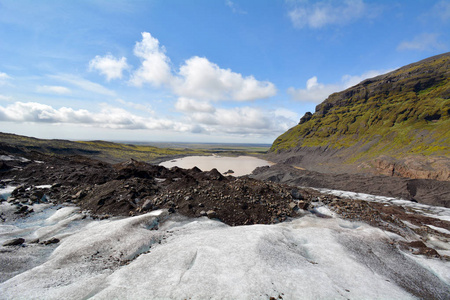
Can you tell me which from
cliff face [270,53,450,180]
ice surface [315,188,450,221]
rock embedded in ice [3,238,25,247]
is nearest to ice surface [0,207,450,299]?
rock embedded in ice [3,238,25,247]

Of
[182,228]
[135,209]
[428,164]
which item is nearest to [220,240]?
[182,228]

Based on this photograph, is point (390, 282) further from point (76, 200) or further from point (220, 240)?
point (76, 200)

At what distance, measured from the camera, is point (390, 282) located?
7855 mm

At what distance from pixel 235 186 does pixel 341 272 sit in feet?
32.8

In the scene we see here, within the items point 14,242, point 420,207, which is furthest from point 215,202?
point 420,207

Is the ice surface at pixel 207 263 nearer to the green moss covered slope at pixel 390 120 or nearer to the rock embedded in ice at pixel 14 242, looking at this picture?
the rock embedded in ice at pixel 14 242

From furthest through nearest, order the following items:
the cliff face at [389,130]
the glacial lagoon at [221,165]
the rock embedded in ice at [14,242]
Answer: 1. the glacial lagoon at [221,165]
2. the cliff face at [389,130]
3. the rock embedded in ice at [14,242]

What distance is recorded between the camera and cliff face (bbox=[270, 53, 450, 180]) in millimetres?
46125

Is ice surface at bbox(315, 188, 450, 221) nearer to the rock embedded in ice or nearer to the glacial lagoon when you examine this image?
the rock embedded in ice

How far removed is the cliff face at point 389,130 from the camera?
46.1 metres

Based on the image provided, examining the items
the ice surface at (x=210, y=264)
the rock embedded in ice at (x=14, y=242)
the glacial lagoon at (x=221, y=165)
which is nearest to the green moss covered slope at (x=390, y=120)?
the glacial lagoon at (x=221, y=165)

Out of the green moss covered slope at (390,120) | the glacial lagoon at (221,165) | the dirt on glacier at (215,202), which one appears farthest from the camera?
the glacial lagoon at (221,165)

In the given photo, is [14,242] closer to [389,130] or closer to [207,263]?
[207,263]

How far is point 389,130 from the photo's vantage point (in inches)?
2881
